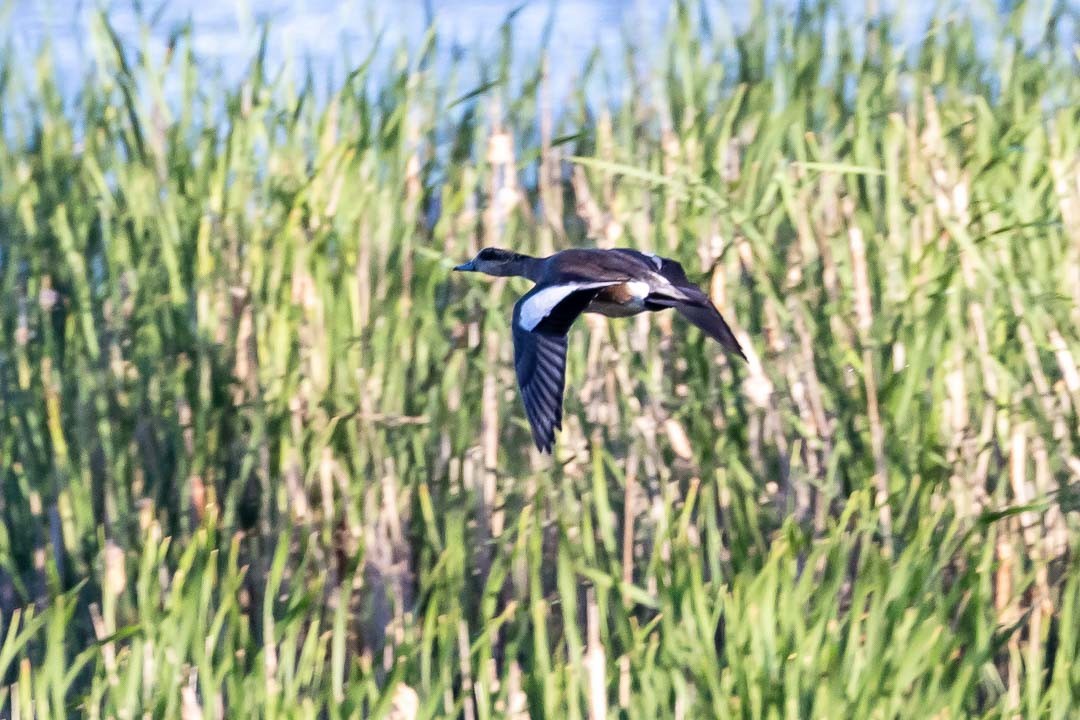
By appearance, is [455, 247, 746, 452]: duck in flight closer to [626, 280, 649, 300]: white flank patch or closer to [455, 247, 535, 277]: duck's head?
[626, 280, 649, 300]: white flank patch

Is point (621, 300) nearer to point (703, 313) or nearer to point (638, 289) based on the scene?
point (638, 289)

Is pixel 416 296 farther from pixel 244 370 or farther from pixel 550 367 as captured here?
pixel 550 367

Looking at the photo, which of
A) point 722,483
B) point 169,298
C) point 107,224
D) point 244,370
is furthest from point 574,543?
point 107,224

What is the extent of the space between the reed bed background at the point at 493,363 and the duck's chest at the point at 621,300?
9.6 inches

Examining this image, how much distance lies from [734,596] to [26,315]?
5.07 ft

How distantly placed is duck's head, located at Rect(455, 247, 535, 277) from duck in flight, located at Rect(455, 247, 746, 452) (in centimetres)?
25

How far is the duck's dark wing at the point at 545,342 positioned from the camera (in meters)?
2.45

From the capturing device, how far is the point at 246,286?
10.1ft

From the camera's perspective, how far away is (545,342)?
2.49 m

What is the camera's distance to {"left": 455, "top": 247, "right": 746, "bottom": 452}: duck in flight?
7.93 ft

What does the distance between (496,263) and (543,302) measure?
0.47 m

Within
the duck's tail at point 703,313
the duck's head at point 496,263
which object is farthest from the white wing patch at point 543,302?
the duck's head at point 496,263

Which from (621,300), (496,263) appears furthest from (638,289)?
(496,263)

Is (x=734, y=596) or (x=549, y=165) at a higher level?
(x=549, y=165)
